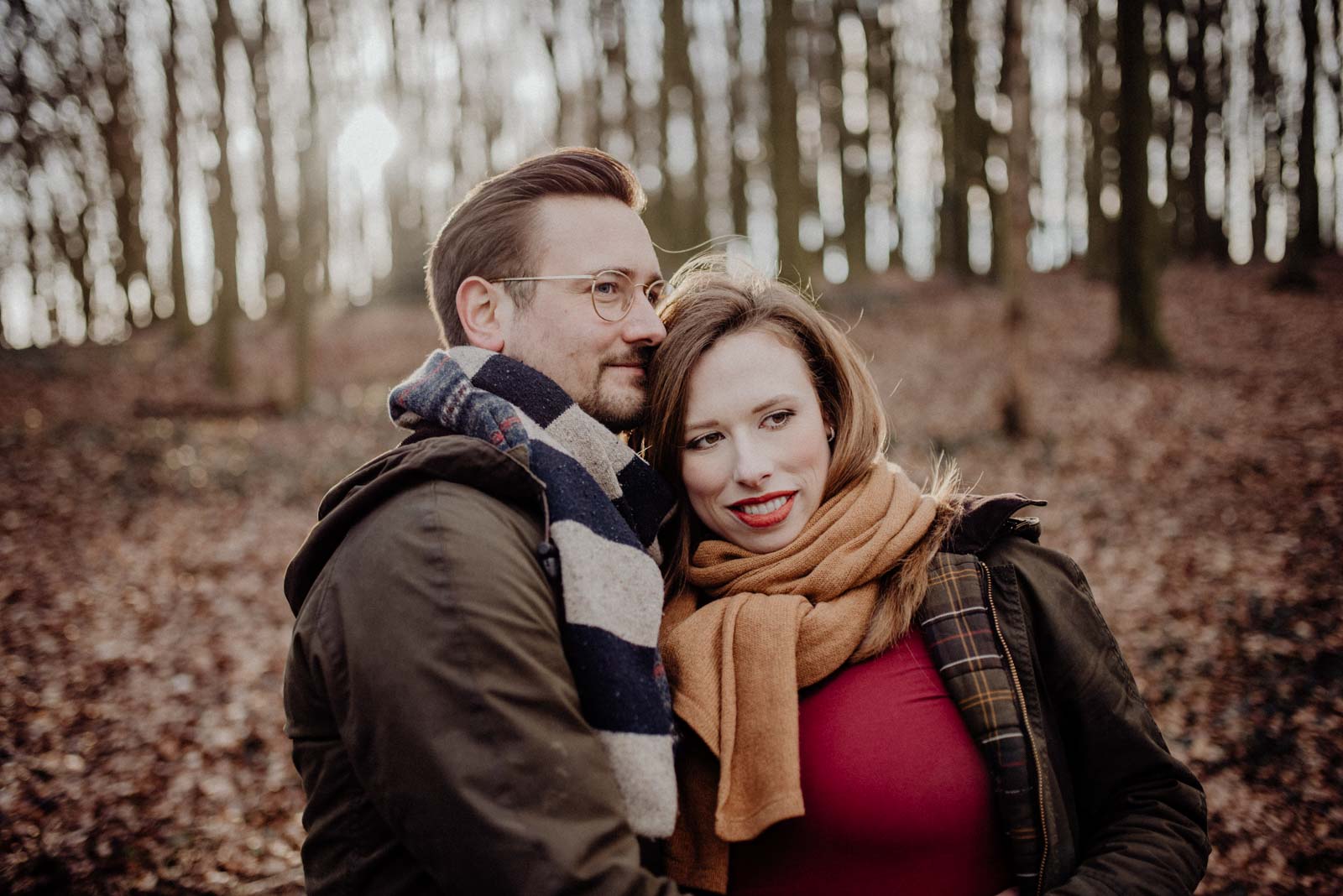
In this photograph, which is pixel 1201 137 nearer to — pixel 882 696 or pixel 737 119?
pixel 737 119

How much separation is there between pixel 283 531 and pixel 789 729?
340 inches

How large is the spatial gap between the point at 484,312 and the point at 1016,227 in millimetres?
9166

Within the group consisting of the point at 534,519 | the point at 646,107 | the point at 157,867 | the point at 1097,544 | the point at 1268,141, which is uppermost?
the point at 646,107

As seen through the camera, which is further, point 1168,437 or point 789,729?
point 1168,437

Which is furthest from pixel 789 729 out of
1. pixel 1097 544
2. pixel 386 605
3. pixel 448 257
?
pixel 1097 544

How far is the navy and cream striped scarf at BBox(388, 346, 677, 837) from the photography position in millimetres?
1648

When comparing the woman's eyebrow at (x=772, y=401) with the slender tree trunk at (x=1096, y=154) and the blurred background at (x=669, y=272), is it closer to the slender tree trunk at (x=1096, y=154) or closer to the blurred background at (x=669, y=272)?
the blurred background at (x=669, y=272)

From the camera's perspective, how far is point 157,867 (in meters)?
3.92

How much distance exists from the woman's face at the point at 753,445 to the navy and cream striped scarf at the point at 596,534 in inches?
7.3

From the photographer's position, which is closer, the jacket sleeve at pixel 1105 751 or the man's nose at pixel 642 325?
the jacket sleeve at pixel 1105 751

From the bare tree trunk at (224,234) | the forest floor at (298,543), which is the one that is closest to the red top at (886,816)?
the forest floor at (298,543)

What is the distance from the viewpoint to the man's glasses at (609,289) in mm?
2359

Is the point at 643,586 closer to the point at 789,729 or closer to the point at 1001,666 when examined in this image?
the point at 789,729

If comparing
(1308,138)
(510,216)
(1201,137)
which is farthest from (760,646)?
(1201,137)
